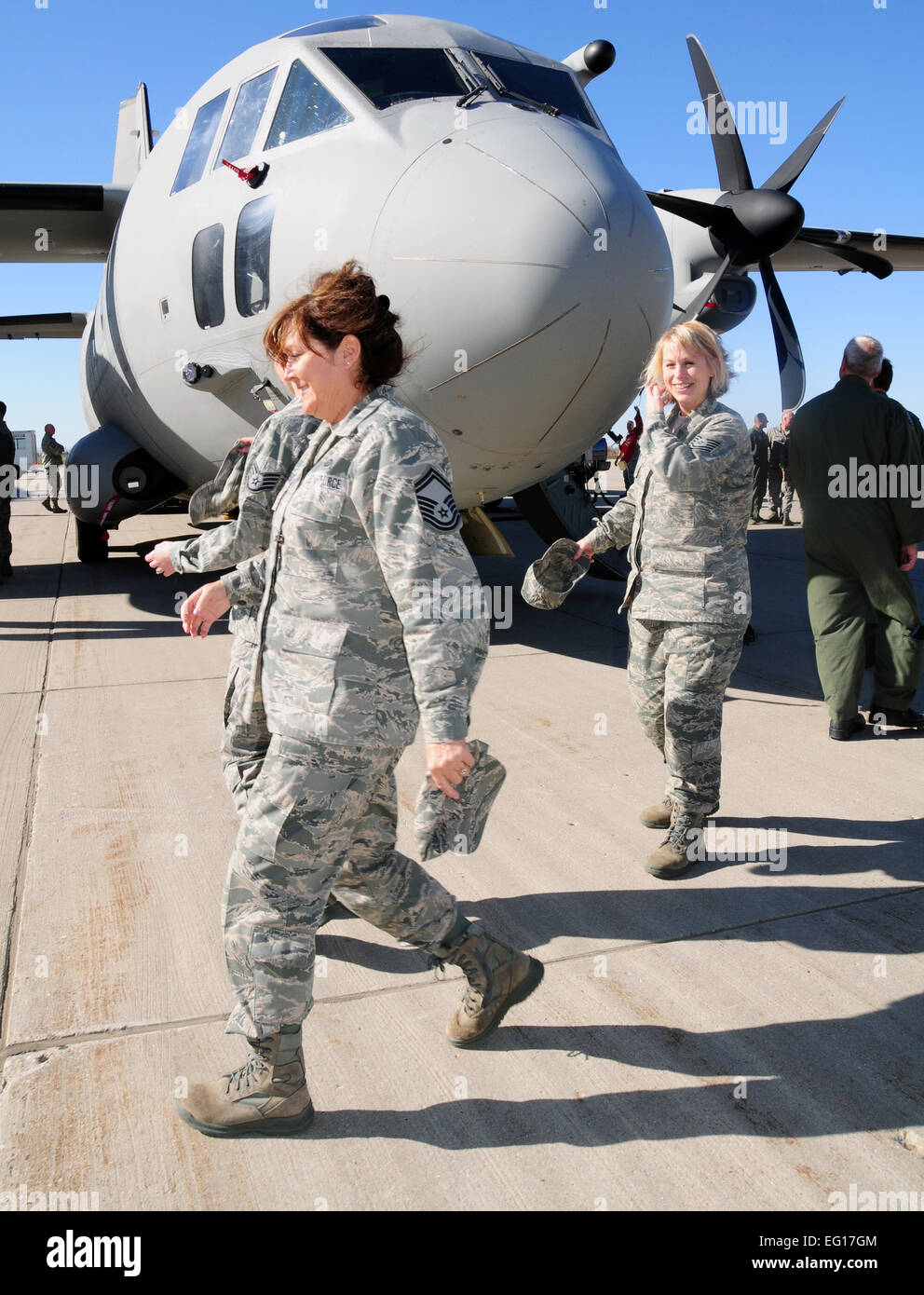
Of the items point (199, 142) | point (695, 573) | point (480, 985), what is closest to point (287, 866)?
point (480, 985)

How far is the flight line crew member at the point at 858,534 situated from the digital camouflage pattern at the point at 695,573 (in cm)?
175

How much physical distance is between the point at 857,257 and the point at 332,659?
1096 centimetres

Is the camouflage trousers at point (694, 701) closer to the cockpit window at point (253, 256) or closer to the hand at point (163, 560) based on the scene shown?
the hand at point (163, 560)

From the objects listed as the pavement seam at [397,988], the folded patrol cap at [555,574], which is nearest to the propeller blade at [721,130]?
the folded patrol cap at [555,574]

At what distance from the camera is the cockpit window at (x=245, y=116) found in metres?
6.11

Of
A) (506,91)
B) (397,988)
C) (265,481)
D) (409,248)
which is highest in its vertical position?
(506,91)

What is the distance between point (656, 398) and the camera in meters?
3.61

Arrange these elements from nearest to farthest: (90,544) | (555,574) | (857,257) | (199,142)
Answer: (555,574), (199,142), (857,257), (90,544)

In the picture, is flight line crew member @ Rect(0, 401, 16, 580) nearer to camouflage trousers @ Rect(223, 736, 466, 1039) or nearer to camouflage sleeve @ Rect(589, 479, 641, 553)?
camouflage sleeve @ Rect(589, 479, 641, 553)

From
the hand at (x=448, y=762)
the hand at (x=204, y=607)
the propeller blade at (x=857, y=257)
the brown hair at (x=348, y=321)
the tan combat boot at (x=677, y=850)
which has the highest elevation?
the propeller blade at (x=857, y=257)

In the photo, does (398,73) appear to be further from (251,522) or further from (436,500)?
(436,500)

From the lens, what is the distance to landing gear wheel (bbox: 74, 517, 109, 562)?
36.7 ft

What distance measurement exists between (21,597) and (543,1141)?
28.1 feet
